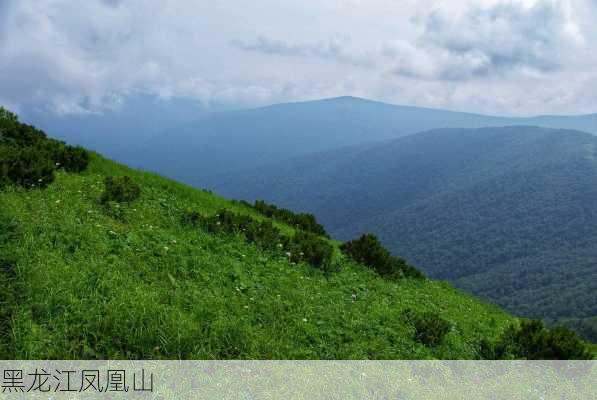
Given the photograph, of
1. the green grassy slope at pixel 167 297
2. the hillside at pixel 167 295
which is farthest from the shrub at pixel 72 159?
the green grassy slope at pixel 167 297

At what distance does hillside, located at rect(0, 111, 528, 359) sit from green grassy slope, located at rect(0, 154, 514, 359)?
0.03 metres

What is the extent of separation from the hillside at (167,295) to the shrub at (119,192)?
0.45 feet

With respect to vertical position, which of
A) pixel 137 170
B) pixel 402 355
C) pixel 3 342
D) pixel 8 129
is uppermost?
pixel 8 129

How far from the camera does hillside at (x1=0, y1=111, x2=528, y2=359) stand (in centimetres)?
711

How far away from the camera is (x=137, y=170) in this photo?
18484mm

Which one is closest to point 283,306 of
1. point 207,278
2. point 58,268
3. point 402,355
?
point 207,278

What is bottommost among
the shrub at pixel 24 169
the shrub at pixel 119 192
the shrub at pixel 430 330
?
the shrub at pixel 430 330

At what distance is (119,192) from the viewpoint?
1325cm

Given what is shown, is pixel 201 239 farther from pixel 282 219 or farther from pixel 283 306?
pixel 282 219

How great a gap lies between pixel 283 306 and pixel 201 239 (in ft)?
12.1

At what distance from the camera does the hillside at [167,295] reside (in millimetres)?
7105

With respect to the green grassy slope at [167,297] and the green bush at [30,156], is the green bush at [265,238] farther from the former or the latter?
the green bush at [30,156]

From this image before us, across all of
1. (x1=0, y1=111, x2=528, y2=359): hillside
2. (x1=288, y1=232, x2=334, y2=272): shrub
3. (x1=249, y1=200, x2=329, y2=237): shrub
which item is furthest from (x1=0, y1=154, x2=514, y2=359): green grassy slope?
(x1=249, y1=200, x2=329, y2=237): shrub

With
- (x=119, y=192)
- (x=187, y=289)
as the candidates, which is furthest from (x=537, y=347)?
(x=119, y=192)
